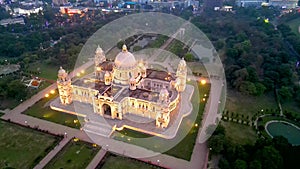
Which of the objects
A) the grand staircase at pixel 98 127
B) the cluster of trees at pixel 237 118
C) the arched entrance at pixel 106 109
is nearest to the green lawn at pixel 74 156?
the grand staircase at pixel 98 127

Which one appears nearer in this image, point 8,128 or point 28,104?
point 8,128

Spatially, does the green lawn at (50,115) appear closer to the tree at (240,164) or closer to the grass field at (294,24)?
the tree at (240,164)

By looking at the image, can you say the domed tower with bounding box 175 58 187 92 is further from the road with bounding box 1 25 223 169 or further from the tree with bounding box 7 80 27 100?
the tree with bounding box 7 80 27 100

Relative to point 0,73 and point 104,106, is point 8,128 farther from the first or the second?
point 0,73

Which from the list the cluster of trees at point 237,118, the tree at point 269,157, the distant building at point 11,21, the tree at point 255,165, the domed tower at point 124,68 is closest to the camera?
the tree at point 255,165

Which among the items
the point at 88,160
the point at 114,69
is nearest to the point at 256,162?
the point at 88,160
